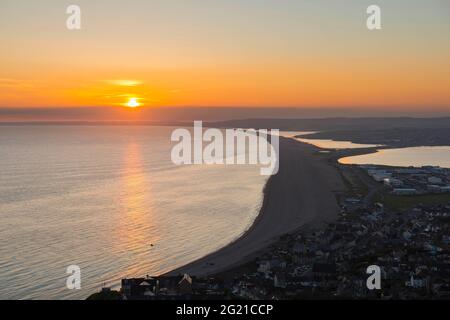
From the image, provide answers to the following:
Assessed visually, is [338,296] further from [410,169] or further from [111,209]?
[410,169]

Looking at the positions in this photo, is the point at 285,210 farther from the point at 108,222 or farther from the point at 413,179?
the point at 413,179

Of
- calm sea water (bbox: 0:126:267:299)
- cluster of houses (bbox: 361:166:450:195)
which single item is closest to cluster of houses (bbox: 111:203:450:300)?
calm sea water (bbox: 0:126:267:299)

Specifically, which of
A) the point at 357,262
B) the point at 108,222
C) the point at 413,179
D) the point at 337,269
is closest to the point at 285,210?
the point at 108,222

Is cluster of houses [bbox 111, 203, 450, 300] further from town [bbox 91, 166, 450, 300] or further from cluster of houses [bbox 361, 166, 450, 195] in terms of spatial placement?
cluster of houses [bbox 361, 166, 450, 195]

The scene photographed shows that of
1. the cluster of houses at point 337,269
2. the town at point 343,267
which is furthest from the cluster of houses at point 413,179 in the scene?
the cluster of houses at point 337,269

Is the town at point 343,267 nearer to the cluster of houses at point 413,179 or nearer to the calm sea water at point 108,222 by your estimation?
the calm sea water at point 108,222
